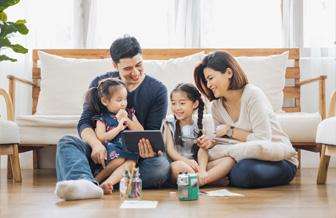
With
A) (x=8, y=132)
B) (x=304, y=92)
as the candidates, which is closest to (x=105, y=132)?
(x=8, y=132)

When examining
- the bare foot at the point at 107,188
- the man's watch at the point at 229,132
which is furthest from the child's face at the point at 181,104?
the bare foot at the point at 107,188

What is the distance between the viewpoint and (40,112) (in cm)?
388

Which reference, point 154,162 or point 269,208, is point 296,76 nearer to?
point 154,162

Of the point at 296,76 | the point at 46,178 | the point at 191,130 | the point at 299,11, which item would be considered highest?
the point at 299,11

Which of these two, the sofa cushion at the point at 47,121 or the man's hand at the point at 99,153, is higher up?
the sofa cushion at the point at 47,121

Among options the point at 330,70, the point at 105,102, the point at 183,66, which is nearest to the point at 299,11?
the point at 330,70

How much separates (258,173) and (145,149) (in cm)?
56

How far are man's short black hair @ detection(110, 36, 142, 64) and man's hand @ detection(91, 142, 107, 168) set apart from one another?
1.35 ft

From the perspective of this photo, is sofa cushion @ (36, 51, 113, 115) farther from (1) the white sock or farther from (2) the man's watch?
(1) the white sock

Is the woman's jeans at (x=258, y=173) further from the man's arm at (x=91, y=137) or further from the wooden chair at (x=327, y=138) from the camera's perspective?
the man's arm at (x=91, y=137)

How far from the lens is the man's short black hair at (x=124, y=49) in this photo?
2.73m

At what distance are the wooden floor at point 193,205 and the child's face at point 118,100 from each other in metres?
0.40

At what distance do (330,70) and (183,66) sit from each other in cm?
113

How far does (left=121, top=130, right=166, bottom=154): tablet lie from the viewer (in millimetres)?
2582
